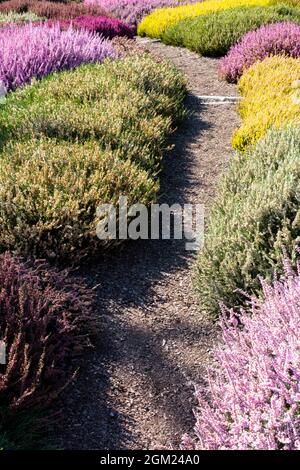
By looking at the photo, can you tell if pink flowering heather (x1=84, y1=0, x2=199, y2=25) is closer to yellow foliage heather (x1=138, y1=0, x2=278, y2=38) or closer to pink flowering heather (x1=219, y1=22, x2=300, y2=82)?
yellow foliage heather (x1=138, y1=0, x2=278, y2=38)

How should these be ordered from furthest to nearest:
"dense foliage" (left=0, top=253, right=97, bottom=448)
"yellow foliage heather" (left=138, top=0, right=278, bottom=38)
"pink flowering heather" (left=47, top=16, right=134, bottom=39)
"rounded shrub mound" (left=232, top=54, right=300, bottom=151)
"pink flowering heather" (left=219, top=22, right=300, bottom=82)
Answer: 1. "yellow foliage heather" (left=138, top=0, right=278, bottom=38)
2. "pink flowering heather" (left=47, top=16, right=134, bottom=39)
3. "pink flowering heather" (left=219, top=22, right=300, bottom=82)
4. "rounded shrub mound" (left=232, top=54, right=300, bottom=151)
5. "dense foliage" (left=0, top=253, right=97, bottom=448)

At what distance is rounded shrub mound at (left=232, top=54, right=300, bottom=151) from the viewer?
250 inches

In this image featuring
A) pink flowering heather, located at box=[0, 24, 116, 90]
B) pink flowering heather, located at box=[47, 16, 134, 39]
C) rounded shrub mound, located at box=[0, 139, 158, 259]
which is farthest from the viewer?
pink flowering heather, located at box=[47, 16, 134, 39]

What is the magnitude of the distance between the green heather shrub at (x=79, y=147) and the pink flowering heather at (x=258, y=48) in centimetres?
115

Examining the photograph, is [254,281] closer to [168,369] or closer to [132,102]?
[168,369]

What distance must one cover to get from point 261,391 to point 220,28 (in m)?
9.44

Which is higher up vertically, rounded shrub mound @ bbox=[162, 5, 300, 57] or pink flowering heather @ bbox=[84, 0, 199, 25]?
rounded shrub mound @ bbox=[162, 5, 300, 57]

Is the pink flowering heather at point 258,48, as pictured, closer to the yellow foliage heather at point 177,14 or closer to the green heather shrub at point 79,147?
the green heather shrub at point 79,147

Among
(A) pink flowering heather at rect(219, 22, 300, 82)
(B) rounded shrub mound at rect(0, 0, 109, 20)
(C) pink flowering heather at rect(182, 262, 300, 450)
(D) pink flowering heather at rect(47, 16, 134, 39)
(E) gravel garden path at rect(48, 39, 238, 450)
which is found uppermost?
(C) pink flowering heather at rect(182, 262, 300, 450)

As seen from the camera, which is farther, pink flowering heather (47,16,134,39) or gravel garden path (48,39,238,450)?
pink flowering heather (47,16,134,39)

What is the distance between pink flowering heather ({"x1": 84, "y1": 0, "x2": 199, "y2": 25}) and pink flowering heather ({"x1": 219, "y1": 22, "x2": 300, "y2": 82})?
23.1 ft

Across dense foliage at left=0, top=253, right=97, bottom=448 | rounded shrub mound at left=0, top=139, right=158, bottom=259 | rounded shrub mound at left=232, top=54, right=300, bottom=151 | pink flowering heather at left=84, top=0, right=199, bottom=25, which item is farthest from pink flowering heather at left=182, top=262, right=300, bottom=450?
pink flowering heather at left=84, top=0, right=199, bottom=25

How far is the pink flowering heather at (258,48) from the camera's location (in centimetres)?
917

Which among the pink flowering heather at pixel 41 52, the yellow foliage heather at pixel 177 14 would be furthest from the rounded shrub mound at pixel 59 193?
the yellow foliage heather at pixel 177 14
